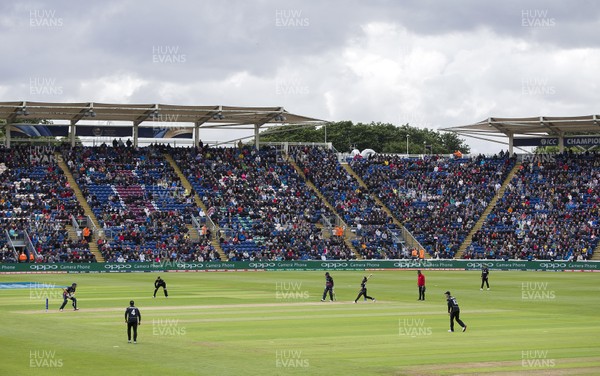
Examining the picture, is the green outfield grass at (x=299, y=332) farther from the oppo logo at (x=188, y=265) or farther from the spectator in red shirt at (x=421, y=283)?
the oppo logo at (x=188, y=265)

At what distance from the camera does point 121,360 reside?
1120 inches

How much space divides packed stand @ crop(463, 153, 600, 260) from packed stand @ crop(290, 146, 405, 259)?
8.14 meters

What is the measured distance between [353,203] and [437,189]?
32.6 feet

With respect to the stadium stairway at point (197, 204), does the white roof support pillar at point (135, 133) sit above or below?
above

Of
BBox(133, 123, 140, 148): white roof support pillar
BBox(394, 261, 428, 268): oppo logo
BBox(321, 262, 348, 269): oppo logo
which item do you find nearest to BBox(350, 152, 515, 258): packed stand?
BBox(394, 261, 428, 268): oppo logo

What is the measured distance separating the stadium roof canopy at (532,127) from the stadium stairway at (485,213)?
419 centimetres

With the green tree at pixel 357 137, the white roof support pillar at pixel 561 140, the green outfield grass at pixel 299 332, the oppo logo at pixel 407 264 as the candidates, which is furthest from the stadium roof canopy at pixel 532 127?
the green tree at pixel 357 137

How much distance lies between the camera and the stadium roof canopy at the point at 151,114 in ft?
301

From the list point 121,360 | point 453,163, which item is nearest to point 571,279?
point 453,163

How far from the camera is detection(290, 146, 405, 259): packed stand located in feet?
297

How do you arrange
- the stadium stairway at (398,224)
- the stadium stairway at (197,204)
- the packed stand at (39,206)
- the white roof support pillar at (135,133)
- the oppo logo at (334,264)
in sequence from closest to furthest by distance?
the packed stand at (39,206) → the oppo logo at (334,264) → the stadium stairway at (197,204) → the stadium stairway at (398,224) → the white roof support pillar at (135,133)

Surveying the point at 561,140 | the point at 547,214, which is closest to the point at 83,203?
the point at 547,214

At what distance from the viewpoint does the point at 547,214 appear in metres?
94.8

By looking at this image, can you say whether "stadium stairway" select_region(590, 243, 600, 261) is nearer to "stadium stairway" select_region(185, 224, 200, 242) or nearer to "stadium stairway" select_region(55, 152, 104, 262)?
"stadium stairway" select_region(185, 224, 200, 242)
